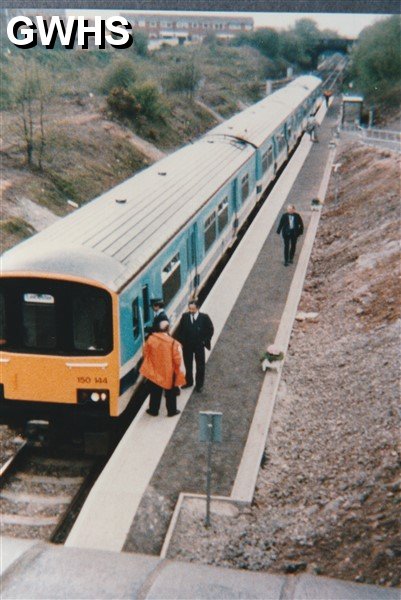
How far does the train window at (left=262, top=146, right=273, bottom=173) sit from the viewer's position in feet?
69.8

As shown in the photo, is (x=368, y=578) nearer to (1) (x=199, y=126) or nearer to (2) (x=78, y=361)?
(2) (x=78, y=361)

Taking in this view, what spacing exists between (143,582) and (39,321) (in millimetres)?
6139

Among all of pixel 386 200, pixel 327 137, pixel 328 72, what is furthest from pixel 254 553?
pixel 328 72

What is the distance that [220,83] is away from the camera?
5712 centimetres

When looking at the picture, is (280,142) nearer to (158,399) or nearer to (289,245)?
(289,245)

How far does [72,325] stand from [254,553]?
3.24 metres

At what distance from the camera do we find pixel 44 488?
8.03 metres

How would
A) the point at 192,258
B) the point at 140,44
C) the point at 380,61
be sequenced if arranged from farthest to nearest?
1. the point at 140,44
2. the point at 380,61
3. the point at 192,258

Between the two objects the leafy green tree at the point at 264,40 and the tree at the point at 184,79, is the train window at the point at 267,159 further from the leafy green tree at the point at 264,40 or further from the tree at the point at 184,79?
the leafy green tree at the point at 264,40

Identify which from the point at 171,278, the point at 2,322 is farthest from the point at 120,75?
the point at 2,322

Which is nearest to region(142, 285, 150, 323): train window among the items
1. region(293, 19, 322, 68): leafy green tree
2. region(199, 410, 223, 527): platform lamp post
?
region(199, 410, 223, 527): platform lamp post

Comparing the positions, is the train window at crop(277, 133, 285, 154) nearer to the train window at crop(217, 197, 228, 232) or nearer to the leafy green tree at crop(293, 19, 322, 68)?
the train window at crop(217, 197, 228, 232)

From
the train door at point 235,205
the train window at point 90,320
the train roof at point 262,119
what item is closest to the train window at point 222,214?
the train door at point 235,205

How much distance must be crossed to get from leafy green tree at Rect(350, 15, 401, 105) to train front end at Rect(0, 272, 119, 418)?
39277 millimetres
